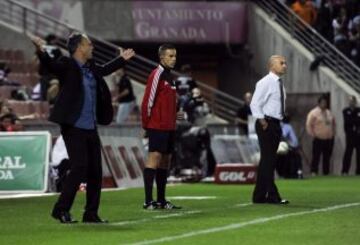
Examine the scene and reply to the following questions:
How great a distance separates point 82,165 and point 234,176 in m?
12.1

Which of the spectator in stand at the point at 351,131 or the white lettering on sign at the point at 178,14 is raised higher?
the white lettering on sign at the point at 178,14

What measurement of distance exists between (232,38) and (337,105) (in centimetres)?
373

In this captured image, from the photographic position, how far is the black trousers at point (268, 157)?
54.8 ft

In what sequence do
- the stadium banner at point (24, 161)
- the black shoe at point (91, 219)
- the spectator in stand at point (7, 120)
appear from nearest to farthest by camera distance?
the black shoe at point (91, 219) → the stadium banner at point (24, 161) → the spectator in stand at point (7, 120)

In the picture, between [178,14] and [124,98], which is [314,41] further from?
[124,98]

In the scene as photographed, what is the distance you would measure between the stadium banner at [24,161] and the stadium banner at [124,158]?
7.84 ft

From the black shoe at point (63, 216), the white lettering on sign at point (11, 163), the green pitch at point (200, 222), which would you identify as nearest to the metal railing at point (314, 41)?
the green pitch at point (200, 222)

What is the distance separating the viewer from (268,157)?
1678 cm

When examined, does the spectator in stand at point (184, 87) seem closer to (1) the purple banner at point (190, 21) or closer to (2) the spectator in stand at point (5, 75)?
(2) the spectator in stand at point (5, 75)

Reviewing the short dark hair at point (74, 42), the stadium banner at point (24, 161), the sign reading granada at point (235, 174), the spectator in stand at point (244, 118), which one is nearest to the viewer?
the short dark hair at point (74, 42)

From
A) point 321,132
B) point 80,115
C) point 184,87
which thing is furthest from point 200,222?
point 321,132

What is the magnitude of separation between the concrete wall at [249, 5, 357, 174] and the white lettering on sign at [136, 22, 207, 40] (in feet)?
5.53

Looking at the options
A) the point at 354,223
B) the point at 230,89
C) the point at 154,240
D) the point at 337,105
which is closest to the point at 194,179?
the point at 337,105

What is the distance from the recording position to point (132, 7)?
112 feet
